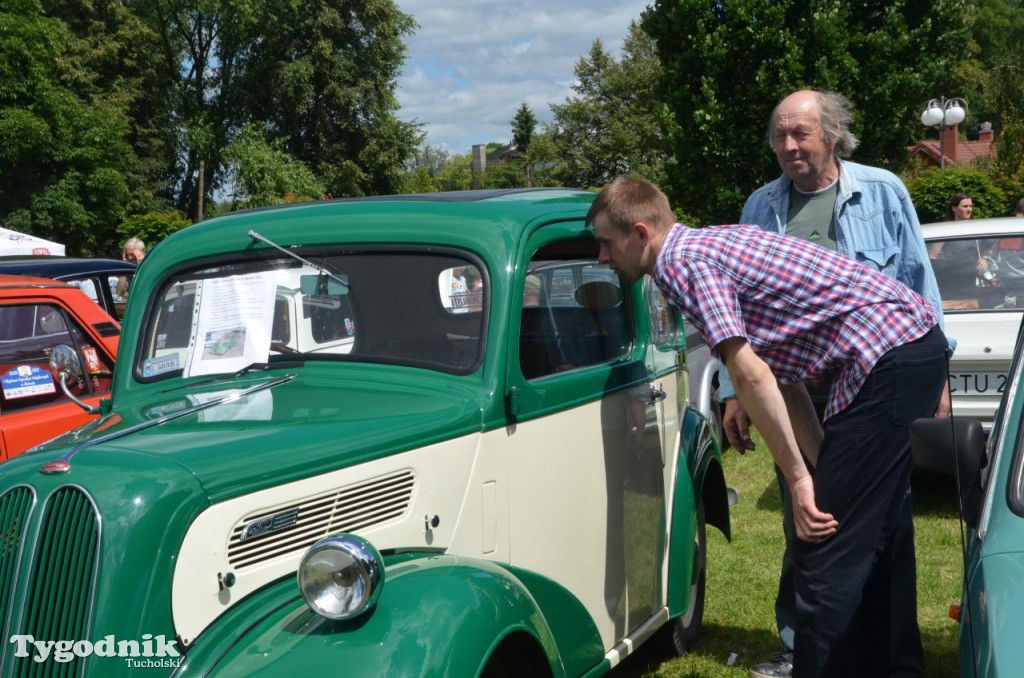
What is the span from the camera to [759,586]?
5.54 metres

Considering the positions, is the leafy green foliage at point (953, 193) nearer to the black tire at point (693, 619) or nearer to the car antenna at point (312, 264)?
the black tire at point (693, 619)

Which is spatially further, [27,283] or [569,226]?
[27,283]

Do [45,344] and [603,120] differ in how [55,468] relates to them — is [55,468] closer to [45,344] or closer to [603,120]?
[45,344]

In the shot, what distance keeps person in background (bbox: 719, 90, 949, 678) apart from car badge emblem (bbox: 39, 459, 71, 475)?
2.30 meters

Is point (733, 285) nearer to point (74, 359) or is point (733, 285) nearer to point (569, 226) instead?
point (569, 226)

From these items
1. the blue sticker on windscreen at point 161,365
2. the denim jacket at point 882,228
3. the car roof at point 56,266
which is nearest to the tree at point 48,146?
the car roof at point 56,266

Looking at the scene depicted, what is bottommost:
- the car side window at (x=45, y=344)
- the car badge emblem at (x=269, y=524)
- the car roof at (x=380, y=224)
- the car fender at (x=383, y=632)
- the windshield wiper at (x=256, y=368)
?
the car fender at (x=383, y=632)

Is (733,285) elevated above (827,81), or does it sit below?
below

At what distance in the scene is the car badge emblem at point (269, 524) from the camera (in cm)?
247

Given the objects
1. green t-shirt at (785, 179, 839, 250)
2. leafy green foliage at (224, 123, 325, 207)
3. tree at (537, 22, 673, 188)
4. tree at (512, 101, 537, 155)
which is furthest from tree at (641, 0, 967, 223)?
tree at (512, 101, 537, 155)

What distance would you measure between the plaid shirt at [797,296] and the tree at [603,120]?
52616mm

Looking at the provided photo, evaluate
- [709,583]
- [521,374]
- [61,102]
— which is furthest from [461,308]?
[61,102]

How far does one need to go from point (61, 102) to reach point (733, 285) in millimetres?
32892

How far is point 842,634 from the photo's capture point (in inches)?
119
